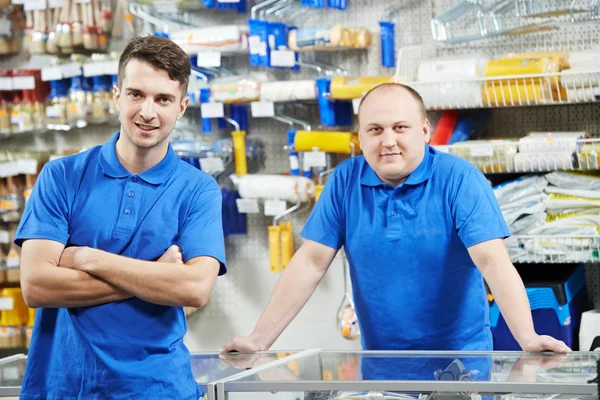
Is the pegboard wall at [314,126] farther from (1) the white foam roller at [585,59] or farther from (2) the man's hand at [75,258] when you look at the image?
(2) the man's hand at [75,258]

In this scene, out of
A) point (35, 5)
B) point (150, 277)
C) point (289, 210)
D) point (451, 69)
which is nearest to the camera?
point (150, 277)

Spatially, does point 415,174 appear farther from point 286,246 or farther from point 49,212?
point 286,246

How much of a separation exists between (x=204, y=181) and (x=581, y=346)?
2.37 metres

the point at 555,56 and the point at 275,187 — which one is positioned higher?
the point at 555,56

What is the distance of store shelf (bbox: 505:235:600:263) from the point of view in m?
3.84

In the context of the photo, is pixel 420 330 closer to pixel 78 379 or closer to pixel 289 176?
pixel 78 379

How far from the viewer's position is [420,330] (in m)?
2.63

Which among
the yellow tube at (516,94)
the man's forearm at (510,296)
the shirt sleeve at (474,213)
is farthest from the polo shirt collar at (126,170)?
the yellow tube at (516,94)

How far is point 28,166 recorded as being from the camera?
17.7 feet

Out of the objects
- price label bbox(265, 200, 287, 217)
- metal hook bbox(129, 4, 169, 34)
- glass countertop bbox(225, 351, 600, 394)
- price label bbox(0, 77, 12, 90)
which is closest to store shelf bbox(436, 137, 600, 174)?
price label bbox(265, 200, 287, 217)

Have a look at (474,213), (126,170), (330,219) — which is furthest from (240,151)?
(126,170)

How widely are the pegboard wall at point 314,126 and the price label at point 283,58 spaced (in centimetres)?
20

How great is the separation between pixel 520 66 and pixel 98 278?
251 cm

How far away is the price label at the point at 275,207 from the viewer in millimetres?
4793
